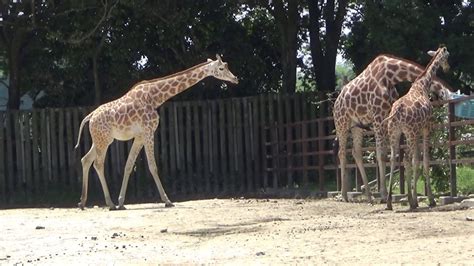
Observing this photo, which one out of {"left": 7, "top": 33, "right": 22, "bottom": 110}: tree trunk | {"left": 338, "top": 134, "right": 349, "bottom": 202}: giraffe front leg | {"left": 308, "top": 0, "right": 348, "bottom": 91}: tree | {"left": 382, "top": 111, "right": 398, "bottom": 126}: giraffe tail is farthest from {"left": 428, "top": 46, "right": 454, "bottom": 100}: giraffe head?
{"left": 7, "top": 33, "right": 22, "bottom": 110}: tree trunk

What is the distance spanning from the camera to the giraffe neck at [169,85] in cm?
1681

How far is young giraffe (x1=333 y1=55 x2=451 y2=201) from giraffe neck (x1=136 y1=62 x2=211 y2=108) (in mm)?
3394

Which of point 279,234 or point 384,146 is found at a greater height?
point 384,146

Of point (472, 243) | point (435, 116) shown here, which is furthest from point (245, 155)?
point (472, 243)

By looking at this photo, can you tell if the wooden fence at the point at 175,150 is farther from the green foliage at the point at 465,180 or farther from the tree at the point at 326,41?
the green foliage at the point at 465,180

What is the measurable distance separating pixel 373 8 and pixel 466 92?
3481mm

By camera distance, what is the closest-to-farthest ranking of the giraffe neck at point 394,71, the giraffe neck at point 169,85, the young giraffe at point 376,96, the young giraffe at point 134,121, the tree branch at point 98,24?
1. the young giraffe at point 376,96
2. the giraffe neck at point 394,71
3. the young giraffe at point 134,121
4. the giraffe neck at point 169,85
5. the tree branch at point 98,24

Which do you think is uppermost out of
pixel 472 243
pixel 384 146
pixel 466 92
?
pixel 466 92

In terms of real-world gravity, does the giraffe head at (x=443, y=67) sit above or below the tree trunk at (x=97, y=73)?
below

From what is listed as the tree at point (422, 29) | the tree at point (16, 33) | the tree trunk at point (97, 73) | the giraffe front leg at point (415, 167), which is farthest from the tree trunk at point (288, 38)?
the giraffe front leg at point (415, 167)

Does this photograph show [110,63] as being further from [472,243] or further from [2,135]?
[472,243]

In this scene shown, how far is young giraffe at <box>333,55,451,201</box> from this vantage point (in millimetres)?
13570

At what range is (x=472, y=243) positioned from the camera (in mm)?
8242

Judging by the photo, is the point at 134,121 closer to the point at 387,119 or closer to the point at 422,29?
the point at 387,119
